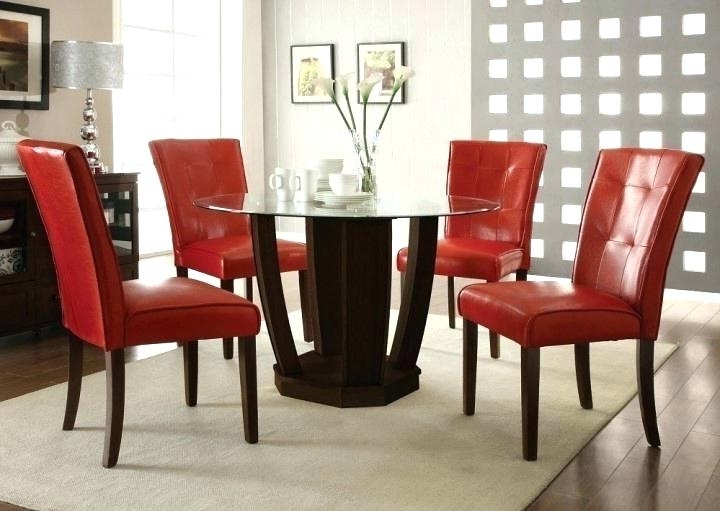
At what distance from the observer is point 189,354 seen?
317 centimetres

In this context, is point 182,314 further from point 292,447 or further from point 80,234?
point 292,447

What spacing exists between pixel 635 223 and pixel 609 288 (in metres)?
0.23

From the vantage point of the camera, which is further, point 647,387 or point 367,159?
point 367,159

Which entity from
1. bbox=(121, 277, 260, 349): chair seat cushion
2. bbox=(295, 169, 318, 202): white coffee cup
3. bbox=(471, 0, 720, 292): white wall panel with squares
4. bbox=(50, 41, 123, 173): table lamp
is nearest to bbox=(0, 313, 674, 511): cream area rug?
bbox=(121, 277, 260, 349): chair seat cushion

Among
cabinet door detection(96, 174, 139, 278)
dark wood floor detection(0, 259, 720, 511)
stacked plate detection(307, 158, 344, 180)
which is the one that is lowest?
dark wood floor detection(0, 259, 720, 511)

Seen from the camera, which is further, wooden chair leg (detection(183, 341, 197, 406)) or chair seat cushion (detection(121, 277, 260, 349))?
wooden chair leg (detection(183, 341, 197, 406))

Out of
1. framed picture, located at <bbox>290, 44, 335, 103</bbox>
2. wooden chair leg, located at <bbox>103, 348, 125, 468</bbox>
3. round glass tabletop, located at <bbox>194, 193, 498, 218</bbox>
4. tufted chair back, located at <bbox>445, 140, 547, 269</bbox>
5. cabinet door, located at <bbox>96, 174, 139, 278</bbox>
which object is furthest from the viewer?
framed picture, located at <bbox>290, 44, 335, 103</bbox>

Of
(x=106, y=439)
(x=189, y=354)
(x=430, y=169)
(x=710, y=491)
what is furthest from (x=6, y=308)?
(x=430, y=169)

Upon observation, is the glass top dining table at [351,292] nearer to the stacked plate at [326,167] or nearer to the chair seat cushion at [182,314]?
the stacked plate at [326,167]

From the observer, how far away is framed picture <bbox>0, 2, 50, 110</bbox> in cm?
463

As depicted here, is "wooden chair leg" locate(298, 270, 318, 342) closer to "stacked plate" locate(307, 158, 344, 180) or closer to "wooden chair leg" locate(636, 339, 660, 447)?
"stacked plate" locate(307, 158, 344, 180)

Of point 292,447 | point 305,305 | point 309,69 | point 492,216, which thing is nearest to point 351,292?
point 292,447

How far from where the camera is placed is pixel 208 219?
13.2 ft

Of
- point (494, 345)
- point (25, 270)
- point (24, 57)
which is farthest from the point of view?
point (24, 57)
